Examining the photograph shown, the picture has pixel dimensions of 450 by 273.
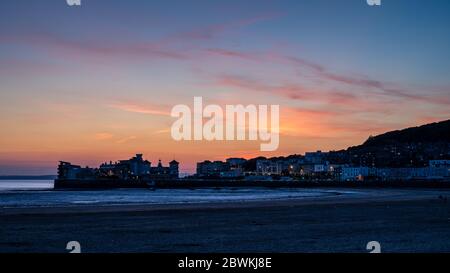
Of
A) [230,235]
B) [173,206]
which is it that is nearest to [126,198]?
[173,206]

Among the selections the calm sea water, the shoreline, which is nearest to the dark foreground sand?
the shoreline

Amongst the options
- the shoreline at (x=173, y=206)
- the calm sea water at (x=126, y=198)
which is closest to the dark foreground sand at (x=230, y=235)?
the shoreline at (x=173, y=206)

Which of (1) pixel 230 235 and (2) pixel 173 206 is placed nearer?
(1) pixel 230 235

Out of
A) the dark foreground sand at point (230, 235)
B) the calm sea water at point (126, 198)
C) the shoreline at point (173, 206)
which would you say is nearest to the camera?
the dark foreground sand at point (230, 235)

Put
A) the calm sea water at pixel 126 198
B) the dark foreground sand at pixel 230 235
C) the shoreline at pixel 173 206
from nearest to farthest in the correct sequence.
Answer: the dark foreground sand at pixel 230 235 → the shoreline at pixel 173 206 → the calm sea water at pixel 126 198

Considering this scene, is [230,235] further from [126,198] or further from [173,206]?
[126,198]

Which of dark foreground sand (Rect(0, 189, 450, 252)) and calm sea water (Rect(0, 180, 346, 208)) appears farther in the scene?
calm sea water (Rect(0, 180, 346, 208))

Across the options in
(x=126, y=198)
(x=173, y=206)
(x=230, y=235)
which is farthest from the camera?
(x=126, y=198)

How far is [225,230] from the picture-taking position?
60.0 ft

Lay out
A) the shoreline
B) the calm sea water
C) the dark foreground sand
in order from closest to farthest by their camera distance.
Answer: the dark foreground sand
the shoreline
the calm sea water

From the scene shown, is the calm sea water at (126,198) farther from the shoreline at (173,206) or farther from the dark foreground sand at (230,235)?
the dark foreground sand at (230,235)

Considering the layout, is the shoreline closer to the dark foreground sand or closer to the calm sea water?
the calm sea water

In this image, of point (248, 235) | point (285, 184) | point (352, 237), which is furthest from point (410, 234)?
point (285, 184)
